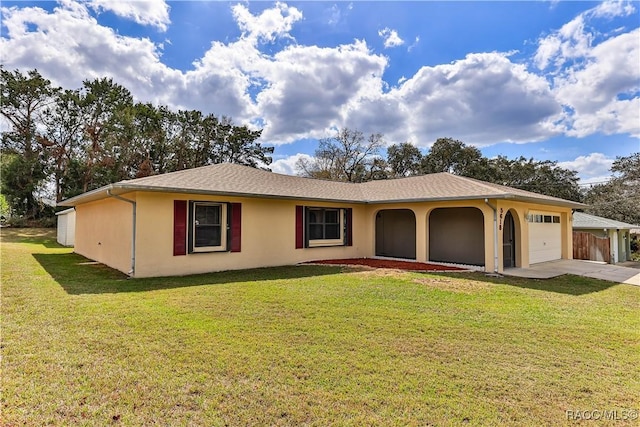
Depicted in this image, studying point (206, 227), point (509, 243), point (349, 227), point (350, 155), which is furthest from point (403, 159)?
point (206, 227)

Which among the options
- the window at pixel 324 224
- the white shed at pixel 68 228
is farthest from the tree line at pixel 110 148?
the window at pixel 324 224

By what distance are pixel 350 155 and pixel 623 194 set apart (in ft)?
76.4

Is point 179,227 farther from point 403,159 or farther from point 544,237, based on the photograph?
point 403,159

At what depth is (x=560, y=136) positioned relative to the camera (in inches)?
864

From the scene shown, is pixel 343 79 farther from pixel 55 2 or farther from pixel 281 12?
pixel 55 2

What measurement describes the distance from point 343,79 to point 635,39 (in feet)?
31.1

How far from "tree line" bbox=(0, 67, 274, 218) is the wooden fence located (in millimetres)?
28245

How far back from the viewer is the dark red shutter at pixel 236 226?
387 inches

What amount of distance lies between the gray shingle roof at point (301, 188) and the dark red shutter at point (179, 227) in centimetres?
57

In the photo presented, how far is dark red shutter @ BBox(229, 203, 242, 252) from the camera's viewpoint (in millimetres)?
9820

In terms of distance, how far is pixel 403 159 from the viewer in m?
34.9

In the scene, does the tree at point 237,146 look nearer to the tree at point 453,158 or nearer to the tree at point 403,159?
the tree at point 403,159

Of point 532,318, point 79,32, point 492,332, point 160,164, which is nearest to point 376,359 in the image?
point 492,332

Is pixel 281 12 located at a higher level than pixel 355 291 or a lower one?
higher
